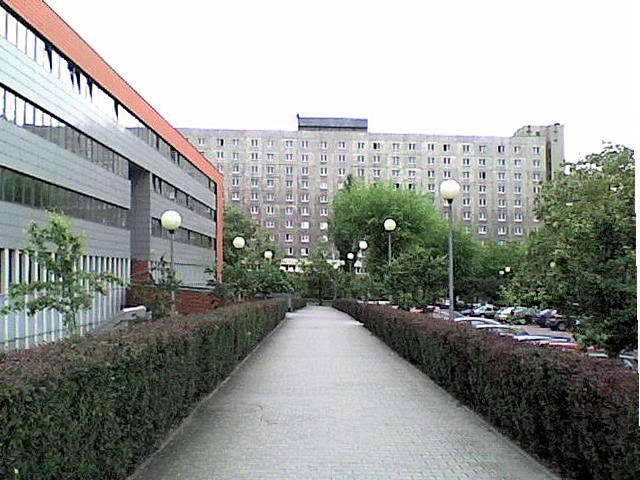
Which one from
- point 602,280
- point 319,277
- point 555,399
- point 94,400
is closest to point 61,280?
point 94,400

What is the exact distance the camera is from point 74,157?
3181cm

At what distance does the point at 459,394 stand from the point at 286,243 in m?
94.6

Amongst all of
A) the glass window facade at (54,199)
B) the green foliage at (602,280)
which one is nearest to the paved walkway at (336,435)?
the green foliage at (602,280)

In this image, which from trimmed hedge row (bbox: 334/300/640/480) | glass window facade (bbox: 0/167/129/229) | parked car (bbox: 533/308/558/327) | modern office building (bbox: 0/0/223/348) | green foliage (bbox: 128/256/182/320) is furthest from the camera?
parked car (bbox: 533/308/558/327)

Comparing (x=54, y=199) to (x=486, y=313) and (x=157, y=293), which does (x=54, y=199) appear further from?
(x=486, y=313)

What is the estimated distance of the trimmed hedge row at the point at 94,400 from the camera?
4041mm

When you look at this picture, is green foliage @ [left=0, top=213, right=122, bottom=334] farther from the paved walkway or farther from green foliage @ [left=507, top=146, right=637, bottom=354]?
green foliage @ [left=507, top=146, right=637, bottom=354]

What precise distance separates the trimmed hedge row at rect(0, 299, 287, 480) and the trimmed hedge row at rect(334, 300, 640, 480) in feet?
11.9

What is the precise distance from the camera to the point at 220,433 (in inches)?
348

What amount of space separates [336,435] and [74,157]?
25880 millimetres

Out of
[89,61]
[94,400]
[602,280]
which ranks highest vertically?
A: [89,61]

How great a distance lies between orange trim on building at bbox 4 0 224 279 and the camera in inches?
1047

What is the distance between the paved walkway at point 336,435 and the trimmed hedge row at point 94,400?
0.54 meters

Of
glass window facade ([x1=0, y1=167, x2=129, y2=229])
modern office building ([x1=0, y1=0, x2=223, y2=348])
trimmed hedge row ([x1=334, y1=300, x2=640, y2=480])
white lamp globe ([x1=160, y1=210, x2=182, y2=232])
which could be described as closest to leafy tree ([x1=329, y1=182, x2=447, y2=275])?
modern office building ([x1=0, y1=0, x2=223, y2=348])
